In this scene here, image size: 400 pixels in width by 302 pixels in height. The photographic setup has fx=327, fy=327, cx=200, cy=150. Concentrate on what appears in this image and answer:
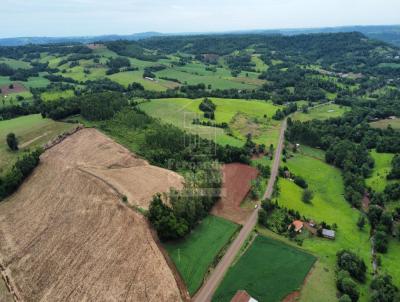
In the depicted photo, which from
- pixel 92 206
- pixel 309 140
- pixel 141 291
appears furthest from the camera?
pixel 309 140

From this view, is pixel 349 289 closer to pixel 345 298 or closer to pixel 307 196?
pixel 345 298

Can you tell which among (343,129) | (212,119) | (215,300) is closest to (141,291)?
(215,300)

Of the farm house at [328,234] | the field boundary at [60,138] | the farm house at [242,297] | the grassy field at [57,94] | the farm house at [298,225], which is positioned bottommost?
the farm house at [328,234]

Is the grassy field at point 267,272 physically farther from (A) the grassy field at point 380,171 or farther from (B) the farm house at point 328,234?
(A) the grassy field at point 380,171

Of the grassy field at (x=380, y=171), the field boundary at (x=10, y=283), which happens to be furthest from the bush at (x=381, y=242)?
the field boundary at (x=10, y=283)

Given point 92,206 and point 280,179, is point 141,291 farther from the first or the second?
point 280,179

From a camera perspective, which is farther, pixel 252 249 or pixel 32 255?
pixel 252 249
